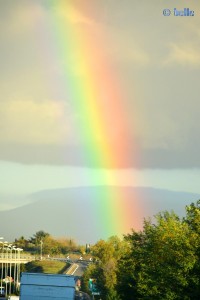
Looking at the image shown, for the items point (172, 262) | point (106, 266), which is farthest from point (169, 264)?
point (106, 266)

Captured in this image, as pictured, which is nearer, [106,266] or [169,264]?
[169,264]

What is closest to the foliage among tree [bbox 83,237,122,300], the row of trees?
the row of trees

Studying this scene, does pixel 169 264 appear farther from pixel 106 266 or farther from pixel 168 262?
pixel 106 266

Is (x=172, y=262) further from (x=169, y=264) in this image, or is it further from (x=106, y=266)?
(x=106, y=266)

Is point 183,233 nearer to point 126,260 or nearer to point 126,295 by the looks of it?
point 126,295

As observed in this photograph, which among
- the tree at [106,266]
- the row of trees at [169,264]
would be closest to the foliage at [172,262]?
the row of trees at [169,264]

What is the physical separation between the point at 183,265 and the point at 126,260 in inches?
918

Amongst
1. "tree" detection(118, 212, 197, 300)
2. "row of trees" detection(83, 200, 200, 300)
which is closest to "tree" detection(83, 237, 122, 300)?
"row of trees" detection(83, 200, 200, 300)

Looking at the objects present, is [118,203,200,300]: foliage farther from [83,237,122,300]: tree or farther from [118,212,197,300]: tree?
[83,237,122,300]: tree

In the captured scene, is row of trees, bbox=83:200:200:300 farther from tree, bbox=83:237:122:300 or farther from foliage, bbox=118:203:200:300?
tree, bbox=83:237:122:300

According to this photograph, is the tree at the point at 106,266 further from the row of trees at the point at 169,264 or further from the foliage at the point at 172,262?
the foliage at the point at 172,262

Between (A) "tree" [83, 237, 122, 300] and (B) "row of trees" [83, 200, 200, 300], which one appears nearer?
(B) "row of trees" [83, 200, 200, 300]

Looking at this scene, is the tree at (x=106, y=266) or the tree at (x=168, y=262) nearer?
the tree at (x=168, y=262)

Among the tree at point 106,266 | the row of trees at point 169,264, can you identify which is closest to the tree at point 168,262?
the row of trees at point 169,264
